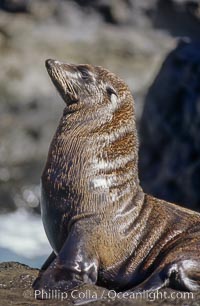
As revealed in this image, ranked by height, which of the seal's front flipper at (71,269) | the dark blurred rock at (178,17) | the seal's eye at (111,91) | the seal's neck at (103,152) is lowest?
the seal's front flipper at (71,269)

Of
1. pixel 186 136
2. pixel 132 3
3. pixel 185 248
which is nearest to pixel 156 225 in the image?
pixel 185 248


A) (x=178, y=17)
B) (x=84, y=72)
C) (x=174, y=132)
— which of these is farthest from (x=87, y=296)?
(x=178, y=17)

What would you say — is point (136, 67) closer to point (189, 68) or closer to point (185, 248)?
point (189, 68)

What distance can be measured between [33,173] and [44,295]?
47.8 ft

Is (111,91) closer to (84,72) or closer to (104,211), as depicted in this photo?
(84,72)

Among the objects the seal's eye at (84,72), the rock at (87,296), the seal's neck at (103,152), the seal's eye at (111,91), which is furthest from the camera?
the seal's eye at (84,72)

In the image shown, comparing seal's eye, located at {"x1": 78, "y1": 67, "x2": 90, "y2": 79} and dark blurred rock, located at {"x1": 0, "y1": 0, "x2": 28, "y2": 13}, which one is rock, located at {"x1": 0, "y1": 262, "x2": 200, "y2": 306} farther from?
dark blurred rock, located at {"x1": 0, "y1": 0, "x2": 28, "y2": 13}

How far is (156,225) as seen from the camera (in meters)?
9.00

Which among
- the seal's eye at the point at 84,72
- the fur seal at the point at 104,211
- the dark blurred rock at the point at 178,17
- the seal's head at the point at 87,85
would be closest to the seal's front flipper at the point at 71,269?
the fur seal at the point at 104,211

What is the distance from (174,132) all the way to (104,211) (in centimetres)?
1068

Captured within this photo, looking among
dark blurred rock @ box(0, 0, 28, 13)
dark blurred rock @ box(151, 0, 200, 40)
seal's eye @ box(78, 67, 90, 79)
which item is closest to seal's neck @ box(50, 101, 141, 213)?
seal's eye @ box(78, 67, 90, 79)

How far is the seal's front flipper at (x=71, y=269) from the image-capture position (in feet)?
27.7

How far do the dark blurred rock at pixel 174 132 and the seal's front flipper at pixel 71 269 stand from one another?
9427mm

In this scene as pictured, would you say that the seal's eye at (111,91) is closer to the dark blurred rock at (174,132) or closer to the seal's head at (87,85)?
the seal's head at (87,85)
